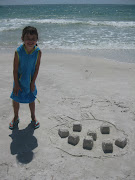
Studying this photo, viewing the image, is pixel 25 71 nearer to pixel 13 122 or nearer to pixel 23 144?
pixel 13 122

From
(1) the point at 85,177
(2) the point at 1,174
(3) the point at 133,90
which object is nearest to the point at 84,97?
(3) the point at 133,90

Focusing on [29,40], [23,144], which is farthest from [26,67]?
[23,144]

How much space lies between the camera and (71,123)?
3.19 meters

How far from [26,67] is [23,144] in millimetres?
1044

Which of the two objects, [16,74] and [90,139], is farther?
[16,74]

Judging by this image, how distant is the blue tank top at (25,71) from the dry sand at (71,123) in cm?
50

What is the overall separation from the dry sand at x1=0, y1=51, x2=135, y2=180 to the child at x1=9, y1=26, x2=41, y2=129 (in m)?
0.40

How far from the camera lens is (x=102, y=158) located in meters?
2.47

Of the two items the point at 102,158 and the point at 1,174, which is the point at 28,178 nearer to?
the point at 1,174

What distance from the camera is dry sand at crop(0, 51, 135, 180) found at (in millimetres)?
2307

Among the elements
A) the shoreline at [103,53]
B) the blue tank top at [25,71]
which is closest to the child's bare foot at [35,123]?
the blue tank top at [25,71]

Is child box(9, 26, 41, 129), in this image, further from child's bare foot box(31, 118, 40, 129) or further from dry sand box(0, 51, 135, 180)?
dry sand box(0, 51, 135, 180)

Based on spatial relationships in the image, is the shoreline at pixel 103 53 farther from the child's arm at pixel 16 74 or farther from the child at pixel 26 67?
the child's arm at pixel 16 74

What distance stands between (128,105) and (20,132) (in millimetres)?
2018
